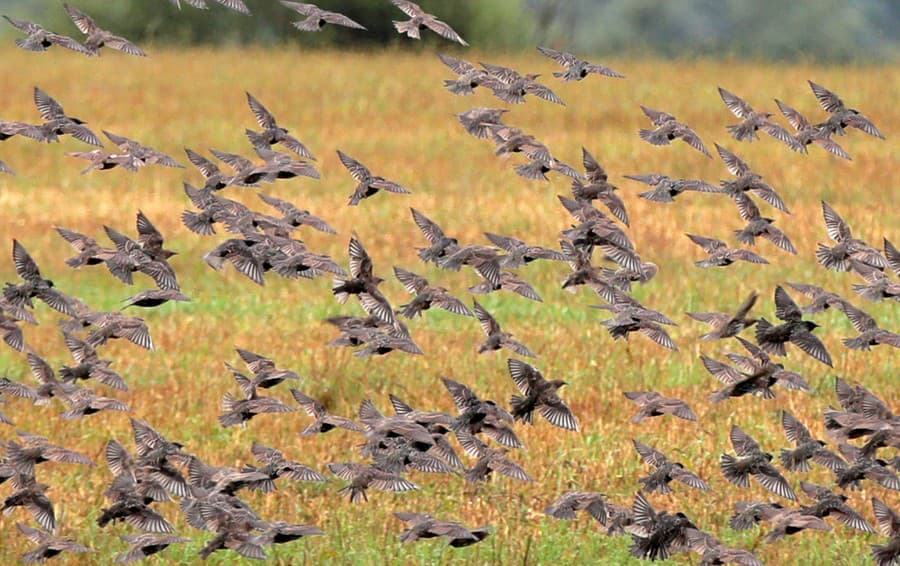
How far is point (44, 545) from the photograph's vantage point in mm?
7789

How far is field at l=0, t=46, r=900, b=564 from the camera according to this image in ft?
30.0

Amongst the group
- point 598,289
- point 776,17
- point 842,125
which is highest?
point 842,125

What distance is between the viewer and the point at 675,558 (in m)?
8.38

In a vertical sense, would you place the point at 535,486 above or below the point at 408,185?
above

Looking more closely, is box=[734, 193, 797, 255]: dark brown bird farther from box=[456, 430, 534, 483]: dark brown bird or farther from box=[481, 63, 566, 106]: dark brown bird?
box=[456, 430, 534, 483]: dark brown bird

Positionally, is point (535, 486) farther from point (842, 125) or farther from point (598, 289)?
point (842, 125)

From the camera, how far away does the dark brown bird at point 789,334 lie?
24.7ft

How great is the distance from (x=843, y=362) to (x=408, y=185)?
9.75m

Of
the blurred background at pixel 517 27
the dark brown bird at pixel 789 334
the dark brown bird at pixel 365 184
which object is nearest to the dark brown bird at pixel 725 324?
the dark brown bird at pixel 789 334

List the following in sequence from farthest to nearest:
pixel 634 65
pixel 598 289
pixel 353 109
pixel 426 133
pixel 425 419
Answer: pixel 634 65
pixel 353 109
pixel 426 133
pixel 598 289
pixel 425 419

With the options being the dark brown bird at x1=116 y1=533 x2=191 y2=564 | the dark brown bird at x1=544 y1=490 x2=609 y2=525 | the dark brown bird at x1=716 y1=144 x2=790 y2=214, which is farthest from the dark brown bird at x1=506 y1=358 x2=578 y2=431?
the dark brown bird at x1=116 y1=533 x2=191 y2=564

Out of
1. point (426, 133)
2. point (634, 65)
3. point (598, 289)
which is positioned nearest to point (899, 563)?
point (598, 289)

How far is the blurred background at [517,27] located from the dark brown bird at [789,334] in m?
22.0

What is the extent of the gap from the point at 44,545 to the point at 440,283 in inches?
333
